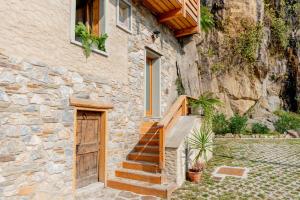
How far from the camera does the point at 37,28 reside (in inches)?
175

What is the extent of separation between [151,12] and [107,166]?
17.1 ft

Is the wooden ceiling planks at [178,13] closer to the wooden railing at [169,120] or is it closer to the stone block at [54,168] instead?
the wooden railing at [169,120]

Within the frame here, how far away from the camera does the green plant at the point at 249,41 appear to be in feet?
43.7

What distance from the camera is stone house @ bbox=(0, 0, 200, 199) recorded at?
13.3ft

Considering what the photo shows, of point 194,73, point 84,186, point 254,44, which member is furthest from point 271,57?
point 84,186

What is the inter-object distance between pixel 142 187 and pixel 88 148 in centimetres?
147

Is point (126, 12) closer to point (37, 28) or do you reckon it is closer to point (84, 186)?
point (37, 28)

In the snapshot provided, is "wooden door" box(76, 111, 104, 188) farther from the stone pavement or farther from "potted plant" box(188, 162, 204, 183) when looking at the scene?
"potted plant" box(188, 162, 204, 183)

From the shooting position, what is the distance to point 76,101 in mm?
5117

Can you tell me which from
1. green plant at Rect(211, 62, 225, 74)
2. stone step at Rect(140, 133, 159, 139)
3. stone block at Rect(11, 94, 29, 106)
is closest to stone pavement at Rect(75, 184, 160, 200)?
stone step at Rect(140, 133, 159, 139)

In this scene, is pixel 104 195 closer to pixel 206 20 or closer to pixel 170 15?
pixel 170 15

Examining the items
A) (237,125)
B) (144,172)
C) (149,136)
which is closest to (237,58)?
(237,125)

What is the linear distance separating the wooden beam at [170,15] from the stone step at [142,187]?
5522 millimetres

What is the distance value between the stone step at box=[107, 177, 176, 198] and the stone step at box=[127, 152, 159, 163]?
76 cm
